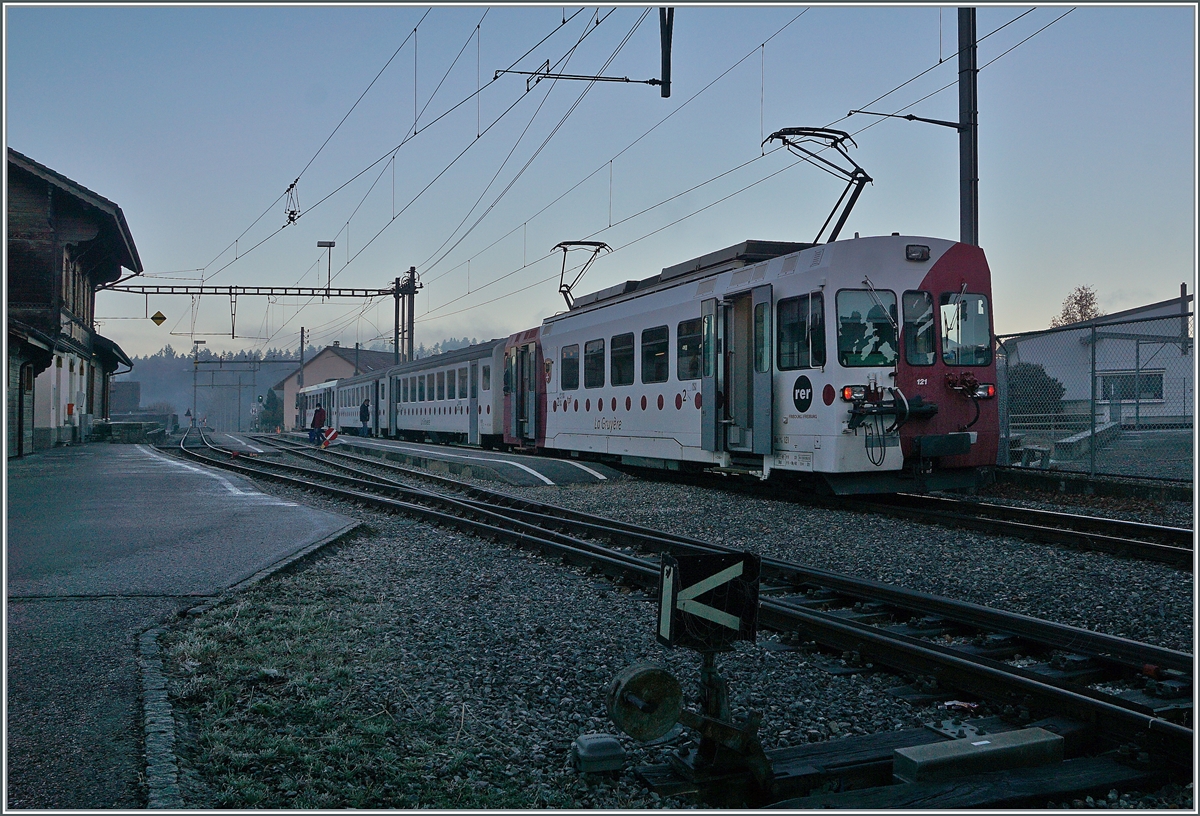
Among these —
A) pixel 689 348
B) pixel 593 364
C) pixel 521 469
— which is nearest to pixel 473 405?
pixel 521 469

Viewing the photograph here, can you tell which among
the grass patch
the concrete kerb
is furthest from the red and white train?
the concrete kerb

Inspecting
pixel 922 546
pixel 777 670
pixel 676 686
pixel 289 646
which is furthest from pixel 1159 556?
pixel 289 646

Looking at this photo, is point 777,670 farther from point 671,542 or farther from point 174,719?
point 671,542

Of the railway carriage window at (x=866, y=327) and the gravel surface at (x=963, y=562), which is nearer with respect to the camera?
the gravel surface at (x=963, y=562)

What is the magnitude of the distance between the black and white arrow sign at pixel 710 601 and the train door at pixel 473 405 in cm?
2192

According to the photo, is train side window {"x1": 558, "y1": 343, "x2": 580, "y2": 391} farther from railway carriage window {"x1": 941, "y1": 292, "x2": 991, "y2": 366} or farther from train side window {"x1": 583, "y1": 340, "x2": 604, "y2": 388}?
railway carriage window {"x1": 941, "y1": 292, "x2": 991, "y2": 366}

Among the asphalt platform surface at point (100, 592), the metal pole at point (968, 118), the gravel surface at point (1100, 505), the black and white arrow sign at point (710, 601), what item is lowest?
the asphalt platform surface at point (100, 592)

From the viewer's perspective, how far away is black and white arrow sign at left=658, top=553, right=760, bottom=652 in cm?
360

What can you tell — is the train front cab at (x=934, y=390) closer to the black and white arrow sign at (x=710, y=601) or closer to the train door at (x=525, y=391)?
the black and white arrow sign at (x=710, y=601)

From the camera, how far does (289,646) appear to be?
17.0ft

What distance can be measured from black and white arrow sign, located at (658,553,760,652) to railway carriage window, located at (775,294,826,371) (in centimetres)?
770

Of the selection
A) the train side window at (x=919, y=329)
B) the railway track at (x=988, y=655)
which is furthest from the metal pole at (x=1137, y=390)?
the railway track at (x=988, y=655)

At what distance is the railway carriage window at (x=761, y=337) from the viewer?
11.9 meters

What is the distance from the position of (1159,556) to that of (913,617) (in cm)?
321
